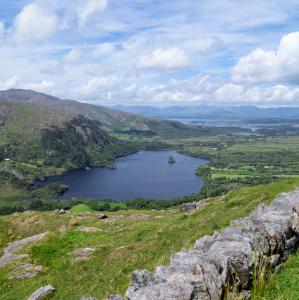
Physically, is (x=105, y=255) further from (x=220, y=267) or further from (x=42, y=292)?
(x=220, y=267)

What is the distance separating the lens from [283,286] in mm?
14711

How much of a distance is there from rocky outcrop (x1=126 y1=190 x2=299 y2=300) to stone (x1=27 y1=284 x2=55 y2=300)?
1373 centimetres

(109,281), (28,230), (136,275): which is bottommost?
(28,230)

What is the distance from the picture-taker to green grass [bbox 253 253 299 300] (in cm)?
1349

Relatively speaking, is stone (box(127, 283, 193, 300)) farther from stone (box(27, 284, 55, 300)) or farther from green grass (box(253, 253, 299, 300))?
stone (box(27, 284, 55, 300))

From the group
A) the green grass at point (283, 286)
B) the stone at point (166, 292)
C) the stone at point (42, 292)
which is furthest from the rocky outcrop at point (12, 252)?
the stone at point (166, 292)

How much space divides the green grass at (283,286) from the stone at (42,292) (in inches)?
670

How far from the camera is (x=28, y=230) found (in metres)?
54.1

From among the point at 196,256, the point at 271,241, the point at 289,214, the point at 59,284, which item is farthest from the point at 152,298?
the point at 59,284

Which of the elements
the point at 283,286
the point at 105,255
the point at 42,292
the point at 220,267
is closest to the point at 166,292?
the point at 220,267

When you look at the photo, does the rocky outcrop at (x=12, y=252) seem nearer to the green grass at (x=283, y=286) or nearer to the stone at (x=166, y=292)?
the green grass at (x=283, y=286)

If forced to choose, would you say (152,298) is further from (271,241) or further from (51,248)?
(51,248)

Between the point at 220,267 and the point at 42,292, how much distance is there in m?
17.9

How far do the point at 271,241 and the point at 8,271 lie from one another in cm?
2684
